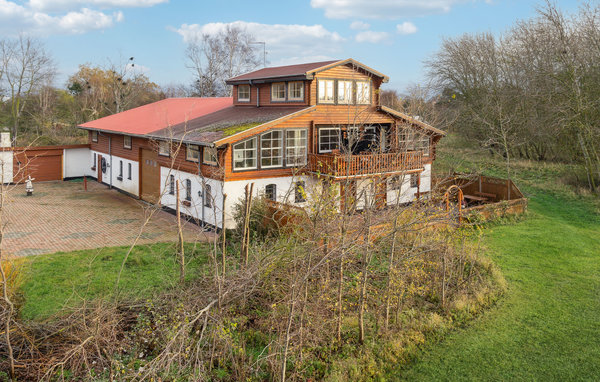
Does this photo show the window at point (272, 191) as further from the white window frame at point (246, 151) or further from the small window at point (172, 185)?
the small window at point (172, 185)

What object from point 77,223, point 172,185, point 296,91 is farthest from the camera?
point 296,91

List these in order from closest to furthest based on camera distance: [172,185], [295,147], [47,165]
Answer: [295,147]
[172,185]
[47,165]

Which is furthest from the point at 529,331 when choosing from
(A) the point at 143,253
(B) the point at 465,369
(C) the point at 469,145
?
(C) the point at 469,145

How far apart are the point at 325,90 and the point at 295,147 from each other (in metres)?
3.21

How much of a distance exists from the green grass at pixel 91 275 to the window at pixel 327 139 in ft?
28.4

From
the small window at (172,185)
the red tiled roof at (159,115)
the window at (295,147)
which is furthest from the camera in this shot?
the red tiled roof at (159,115)

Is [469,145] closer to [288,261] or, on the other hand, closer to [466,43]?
[466,43]

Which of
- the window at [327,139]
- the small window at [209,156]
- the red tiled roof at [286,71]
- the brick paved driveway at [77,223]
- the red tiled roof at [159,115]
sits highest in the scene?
the red tiled roof at [286,71]

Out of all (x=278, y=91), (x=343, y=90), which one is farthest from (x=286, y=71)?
(x=343, y=90)

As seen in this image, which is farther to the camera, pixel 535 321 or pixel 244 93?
pixel 244 93

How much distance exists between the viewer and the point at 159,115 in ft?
97.4

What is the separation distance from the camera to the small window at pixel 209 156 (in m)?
19.0

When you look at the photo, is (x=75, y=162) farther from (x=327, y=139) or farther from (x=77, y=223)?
(x=327, y=139)

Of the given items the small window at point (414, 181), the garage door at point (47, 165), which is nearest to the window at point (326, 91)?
the small window at point (414, 181)
